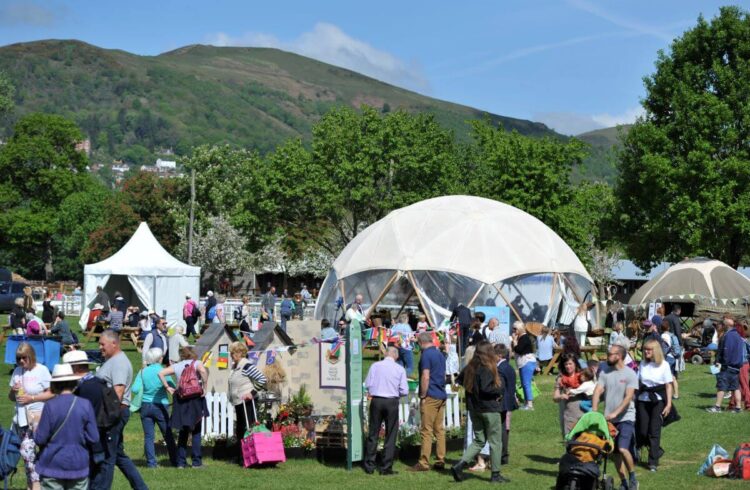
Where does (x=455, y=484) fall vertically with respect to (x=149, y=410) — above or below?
below

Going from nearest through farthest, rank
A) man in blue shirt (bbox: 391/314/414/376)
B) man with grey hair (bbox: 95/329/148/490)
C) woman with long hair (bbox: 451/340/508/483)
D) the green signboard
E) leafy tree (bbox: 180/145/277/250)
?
man with grey hair (bbox: 95/329/148/490)
woman with long hair (bbox: 451/340/508/483)
the green signboard
man in blue shirt (bbox: 391/314/414/376)
leafy tree (bbox: 180/145/277/250)

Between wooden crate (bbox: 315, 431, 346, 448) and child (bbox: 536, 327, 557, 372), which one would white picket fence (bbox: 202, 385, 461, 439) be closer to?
wooden crate (bbox: 315, 431, 346, 448)

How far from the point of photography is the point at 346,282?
110ft

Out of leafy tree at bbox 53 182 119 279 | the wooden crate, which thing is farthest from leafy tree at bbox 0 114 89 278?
the wooden crate

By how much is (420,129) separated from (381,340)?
3047 centimetres

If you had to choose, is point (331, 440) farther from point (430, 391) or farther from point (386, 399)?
point (430, 391)

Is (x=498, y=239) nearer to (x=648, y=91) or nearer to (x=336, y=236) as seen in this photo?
(x=648, y=91)

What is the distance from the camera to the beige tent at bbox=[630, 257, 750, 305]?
112 feet

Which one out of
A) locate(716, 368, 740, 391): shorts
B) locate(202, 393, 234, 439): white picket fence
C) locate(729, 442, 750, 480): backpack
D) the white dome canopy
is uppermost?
the white dome canopy

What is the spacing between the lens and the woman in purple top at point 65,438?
809 centimetres

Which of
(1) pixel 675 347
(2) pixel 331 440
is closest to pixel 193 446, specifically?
(2) pixel 331 440

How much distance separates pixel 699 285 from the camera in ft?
112

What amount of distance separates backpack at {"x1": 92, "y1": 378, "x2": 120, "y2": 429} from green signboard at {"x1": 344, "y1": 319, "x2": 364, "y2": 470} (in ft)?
13.5

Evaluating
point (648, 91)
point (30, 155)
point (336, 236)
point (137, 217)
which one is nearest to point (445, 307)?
point (648, 91)
